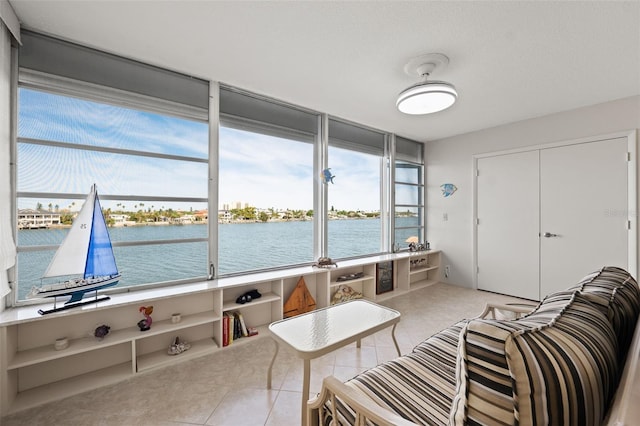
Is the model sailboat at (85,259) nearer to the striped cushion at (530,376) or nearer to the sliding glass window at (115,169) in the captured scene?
the sliding glass window at (115,169)

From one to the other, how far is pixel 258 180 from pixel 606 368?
292 cm

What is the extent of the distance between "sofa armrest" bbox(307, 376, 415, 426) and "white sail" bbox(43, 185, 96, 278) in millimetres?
1921

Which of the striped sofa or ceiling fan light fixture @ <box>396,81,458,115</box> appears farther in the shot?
ceiling fan light fixture @ <box>396,81,458,115</box>

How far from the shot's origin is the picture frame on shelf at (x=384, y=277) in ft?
12.7

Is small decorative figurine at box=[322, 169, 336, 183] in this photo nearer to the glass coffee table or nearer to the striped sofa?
the glass coffee table

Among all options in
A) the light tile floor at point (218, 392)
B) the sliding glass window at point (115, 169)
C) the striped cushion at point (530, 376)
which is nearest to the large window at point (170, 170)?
the sliding glass window at point (115, 169)

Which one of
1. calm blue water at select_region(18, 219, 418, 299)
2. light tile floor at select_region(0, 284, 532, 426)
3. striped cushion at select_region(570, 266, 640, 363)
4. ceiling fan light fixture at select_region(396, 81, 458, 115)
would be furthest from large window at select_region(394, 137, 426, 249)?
striped cushion at select_region(570, 266, 640, 363)

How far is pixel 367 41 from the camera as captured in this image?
6.56ft

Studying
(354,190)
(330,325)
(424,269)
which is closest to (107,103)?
(330,325)

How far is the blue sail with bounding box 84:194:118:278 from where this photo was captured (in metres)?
1.91

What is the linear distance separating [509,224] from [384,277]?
2023mm

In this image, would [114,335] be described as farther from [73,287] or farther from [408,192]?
[408,192]

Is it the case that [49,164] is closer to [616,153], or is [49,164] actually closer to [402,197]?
[402,197]

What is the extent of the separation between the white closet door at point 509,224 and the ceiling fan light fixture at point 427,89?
222 centimetres
